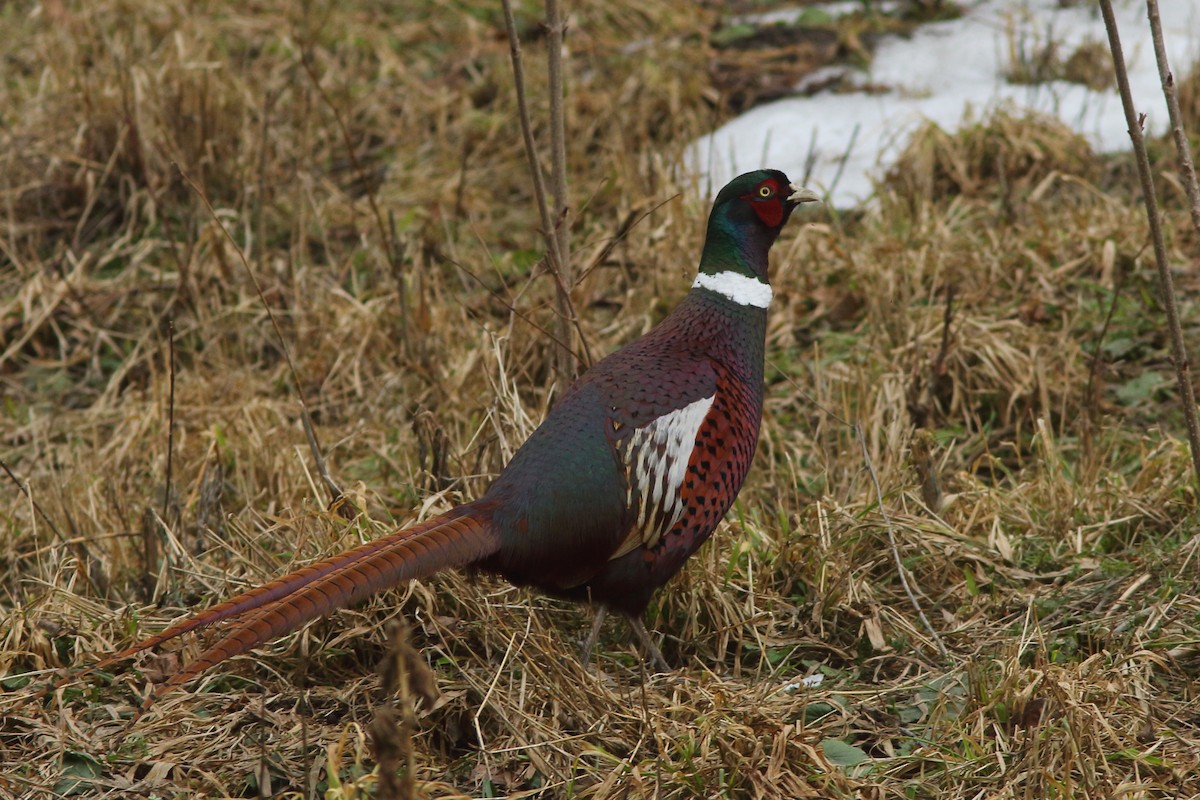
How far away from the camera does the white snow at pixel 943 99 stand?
533cm

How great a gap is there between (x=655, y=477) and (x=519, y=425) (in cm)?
58

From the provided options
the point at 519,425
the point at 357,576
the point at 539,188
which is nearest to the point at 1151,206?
the point at 539,188

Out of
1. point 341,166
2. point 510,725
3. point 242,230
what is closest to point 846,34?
point 341,166

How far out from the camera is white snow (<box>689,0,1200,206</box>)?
5.33 metres

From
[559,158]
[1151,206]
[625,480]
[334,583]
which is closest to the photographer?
[334,583]

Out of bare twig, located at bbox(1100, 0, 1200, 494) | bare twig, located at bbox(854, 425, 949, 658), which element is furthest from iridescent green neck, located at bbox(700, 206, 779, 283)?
bare twig, located at bbox(1100, 0, 1200, 494)

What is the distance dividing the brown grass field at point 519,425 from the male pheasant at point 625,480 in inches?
7.8

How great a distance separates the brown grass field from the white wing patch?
1.00 feet

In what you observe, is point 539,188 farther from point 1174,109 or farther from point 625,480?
point 1174,109

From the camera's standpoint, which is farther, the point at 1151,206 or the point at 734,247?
the point at 734,247

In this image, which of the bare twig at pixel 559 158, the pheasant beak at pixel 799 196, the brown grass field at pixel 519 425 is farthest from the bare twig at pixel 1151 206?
the bare twig at pixel 559 158

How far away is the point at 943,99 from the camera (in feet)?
18.4

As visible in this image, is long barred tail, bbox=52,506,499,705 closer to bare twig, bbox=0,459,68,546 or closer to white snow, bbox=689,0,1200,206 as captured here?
bare twig, bbox=0,459,68,546

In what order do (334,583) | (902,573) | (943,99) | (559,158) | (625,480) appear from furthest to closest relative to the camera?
(943,99)
(559,158)
(902,573)
(625,480)
(334,583)
